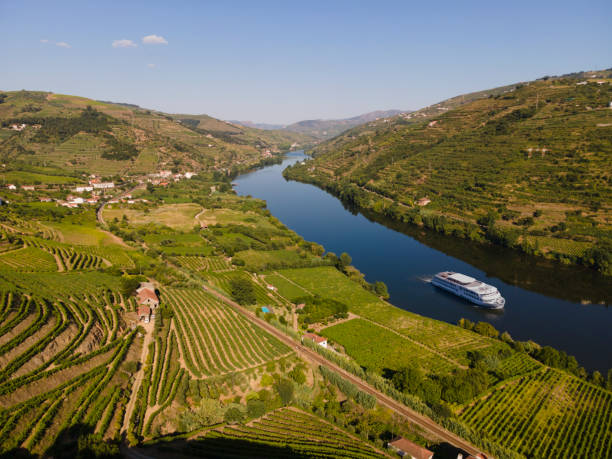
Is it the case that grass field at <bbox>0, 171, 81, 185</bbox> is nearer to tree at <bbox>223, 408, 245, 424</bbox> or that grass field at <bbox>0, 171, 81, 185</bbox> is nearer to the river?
the river

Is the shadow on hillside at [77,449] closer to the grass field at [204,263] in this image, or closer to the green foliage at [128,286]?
the green foliage at [128,286]

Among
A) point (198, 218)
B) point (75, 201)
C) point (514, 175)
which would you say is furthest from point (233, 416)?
point (75, 201)

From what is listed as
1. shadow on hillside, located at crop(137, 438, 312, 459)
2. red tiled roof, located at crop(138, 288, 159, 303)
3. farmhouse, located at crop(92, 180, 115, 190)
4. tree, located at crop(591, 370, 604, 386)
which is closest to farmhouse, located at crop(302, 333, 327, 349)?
shadow on hillside, located at crop(137, 438, 312, 459)

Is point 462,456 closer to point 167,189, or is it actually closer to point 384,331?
point 384,331

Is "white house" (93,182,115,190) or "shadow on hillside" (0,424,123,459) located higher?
"white house" (93,182,115,190)

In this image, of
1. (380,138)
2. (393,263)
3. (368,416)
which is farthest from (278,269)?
(380,138)

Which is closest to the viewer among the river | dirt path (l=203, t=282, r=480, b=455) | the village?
dirt path (l=203, t=282, r=480, b=455)

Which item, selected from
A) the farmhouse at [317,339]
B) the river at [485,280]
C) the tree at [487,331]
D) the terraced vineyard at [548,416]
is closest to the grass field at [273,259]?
the river at [485,280]
